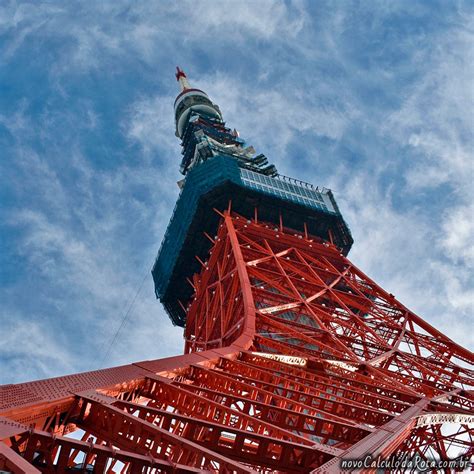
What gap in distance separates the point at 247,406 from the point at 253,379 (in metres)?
1.96

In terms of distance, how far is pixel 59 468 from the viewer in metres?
5.64

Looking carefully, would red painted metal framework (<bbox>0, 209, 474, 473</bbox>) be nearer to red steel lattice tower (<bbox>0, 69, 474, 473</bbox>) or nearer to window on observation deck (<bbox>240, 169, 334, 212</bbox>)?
red steel lattice tower (<bbox>0, 69, 474, 473</bbox>)

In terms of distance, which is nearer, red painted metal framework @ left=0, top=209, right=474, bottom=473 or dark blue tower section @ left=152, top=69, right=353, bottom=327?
red painted metal framework @ left=0, top=209, right=474, bottom=473

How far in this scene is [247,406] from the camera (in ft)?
34.0

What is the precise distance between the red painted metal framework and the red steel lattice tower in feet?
0.10

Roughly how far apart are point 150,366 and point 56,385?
2.98 metres

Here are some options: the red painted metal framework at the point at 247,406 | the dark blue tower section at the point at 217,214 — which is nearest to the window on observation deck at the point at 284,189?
the dark blue tower section at the point at 217,214

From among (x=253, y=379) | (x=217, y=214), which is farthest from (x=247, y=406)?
(x=217, y=214)

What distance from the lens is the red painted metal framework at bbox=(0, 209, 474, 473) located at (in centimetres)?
608

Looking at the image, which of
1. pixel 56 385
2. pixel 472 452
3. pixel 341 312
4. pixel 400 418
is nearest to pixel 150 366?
pixel 56 385

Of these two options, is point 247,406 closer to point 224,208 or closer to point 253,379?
point 253,379

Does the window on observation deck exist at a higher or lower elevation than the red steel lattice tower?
higher

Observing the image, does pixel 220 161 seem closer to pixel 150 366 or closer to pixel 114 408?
pixel 150 366

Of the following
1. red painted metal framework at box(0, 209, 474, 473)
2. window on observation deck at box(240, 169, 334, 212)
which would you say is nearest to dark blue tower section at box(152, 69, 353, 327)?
window on observation deck at box(240, 169, 334, 212)
